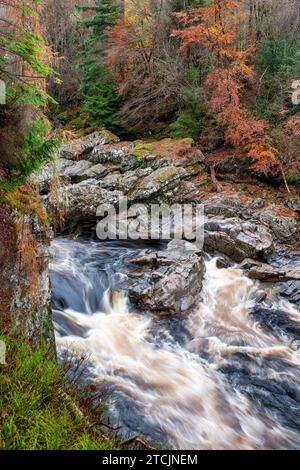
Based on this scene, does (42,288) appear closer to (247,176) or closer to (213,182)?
(213,182)

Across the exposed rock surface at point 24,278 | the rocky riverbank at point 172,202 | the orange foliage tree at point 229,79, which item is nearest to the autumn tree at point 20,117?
the exposed rock surface at point 24,278

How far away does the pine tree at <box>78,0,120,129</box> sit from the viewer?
17716 mm

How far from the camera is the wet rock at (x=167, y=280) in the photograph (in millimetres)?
7352

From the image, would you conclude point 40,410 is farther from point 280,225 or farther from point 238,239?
point 280,225

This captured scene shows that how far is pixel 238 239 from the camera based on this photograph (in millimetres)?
9828

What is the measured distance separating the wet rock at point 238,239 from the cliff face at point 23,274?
252 inches

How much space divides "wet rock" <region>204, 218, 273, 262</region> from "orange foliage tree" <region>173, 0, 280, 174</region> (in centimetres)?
366

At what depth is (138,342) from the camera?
6.44 metres

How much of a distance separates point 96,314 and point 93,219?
5359 millimetres

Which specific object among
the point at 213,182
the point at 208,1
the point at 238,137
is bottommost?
the point at 213,182

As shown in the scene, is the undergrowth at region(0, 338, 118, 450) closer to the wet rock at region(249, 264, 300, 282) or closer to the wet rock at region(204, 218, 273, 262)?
the wet rock at region(249, 264, 300, 282)

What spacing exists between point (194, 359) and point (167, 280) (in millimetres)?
1965
